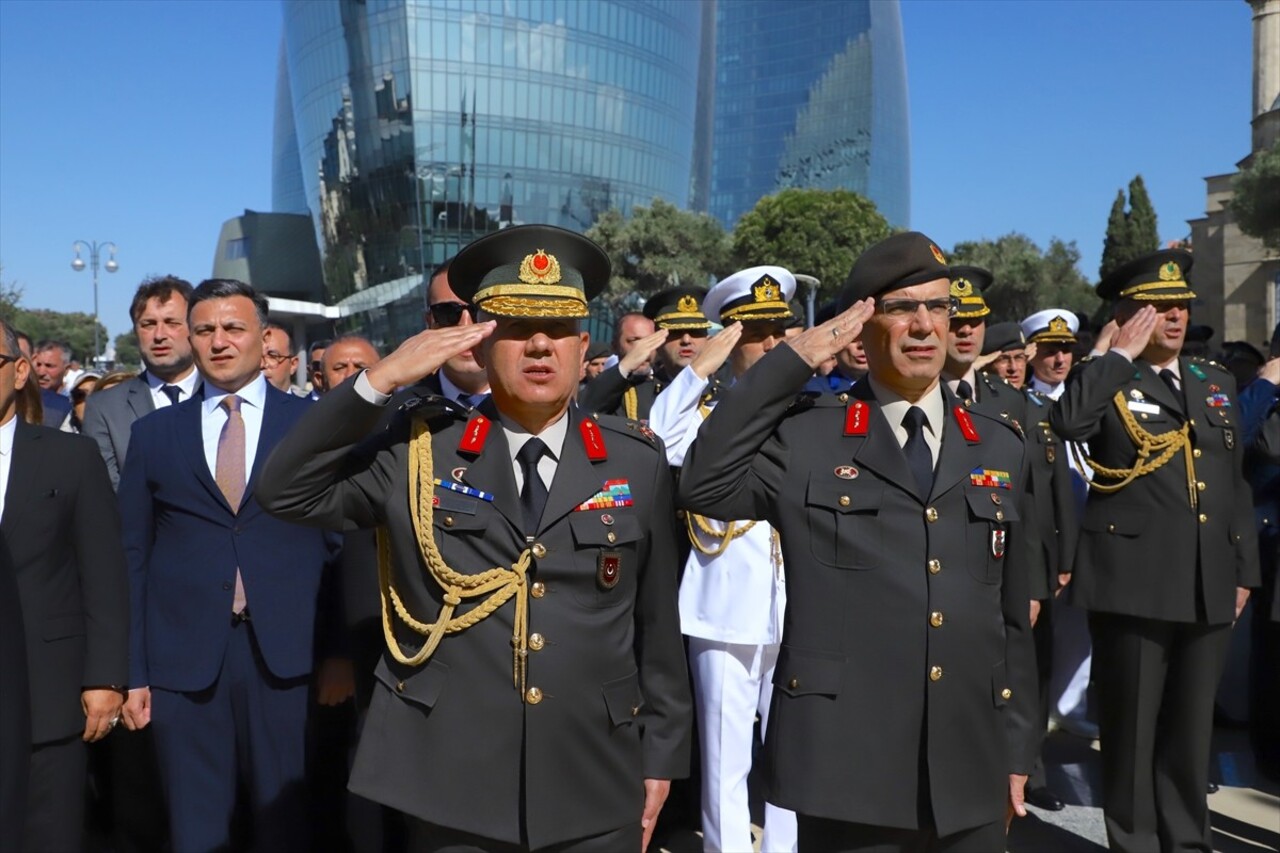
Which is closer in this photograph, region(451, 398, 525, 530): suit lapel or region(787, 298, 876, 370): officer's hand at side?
region(451, 398, 525, 530): suit lapel

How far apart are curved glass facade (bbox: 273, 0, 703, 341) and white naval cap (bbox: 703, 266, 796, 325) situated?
2048 inches

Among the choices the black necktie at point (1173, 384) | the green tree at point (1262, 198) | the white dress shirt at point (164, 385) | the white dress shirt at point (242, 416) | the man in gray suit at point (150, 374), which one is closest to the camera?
the white dress shirt at point (242, 416)

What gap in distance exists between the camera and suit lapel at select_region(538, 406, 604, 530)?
2.57 meters

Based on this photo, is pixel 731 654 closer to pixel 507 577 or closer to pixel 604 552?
pixel 604 552

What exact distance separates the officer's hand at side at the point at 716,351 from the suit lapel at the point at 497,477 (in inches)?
60.0

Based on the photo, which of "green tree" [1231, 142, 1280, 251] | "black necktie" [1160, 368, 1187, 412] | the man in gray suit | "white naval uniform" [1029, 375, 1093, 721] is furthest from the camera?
"green tree" [1231, 142, 1280, 251]

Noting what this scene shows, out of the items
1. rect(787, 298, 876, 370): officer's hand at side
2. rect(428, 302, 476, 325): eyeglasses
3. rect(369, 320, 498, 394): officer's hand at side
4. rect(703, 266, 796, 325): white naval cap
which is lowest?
rect(369, 320, 498, 394): officer's hand at side

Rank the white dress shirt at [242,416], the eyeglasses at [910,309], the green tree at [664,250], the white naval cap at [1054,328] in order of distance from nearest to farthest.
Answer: the eyeglasses at [910,309] < the white dress shirt at [242,416] < the white naval cap at [1054,328] < the green tree at [664,250]

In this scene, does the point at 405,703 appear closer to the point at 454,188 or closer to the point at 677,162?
the point at 454,188

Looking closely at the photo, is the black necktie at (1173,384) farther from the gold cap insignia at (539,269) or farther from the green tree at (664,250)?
the green tree at (664,250)

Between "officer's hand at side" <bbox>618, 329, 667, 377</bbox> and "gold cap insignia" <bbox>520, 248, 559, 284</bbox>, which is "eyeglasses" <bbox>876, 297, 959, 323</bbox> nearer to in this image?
"gold cap insignia" <bbox>520, 248, 559, 284</bbox>

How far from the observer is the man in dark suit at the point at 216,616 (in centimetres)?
366

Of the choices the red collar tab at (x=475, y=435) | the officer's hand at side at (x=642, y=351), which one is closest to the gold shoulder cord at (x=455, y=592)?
the red collar tab at (x=475, y=435)

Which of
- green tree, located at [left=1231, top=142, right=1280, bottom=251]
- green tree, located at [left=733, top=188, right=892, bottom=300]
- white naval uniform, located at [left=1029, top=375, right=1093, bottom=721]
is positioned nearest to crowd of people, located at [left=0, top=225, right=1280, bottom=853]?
white naval uniform, located at [left=1029, top=375, right=1093, bottom=721]
